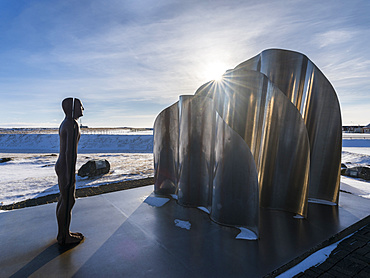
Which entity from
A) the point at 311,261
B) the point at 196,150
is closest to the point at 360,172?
the point at 311,261

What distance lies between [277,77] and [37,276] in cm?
698

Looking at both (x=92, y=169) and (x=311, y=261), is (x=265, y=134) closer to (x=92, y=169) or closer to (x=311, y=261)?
(x=311, y=261)

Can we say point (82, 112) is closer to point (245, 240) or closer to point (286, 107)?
point (245, 240)

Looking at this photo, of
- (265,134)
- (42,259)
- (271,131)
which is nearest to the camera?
(42,259)

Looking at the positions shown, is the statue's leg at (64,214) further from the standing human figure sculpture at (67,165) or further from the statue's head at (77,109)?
the statue's head at (77,109)

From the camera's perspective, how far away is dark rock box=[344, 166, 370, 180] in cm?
1088

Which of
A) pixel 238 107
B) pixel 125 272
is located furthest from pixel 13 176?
pixel 238 107

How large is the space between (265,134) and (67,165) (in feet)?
16.1

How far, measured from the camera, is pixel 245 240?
4172mm

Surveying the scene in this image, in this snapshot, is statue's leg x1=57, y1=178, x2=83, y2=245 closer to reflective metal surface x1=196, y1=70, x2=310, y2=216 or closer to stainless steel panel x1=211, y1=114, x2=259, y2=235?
stainless steel panel x1=211, y1=114, x2=259, y2=235

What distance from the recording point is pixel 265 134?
597cm

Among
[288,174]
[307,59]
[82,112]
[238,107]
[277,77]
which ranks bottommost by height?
[288,174]

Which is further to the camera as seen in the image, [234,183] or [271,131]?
[271,131]

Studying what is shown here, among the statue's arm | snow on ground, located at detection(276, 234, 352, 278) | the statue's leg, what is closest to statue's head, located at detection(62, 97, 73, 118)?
the statue's arm
